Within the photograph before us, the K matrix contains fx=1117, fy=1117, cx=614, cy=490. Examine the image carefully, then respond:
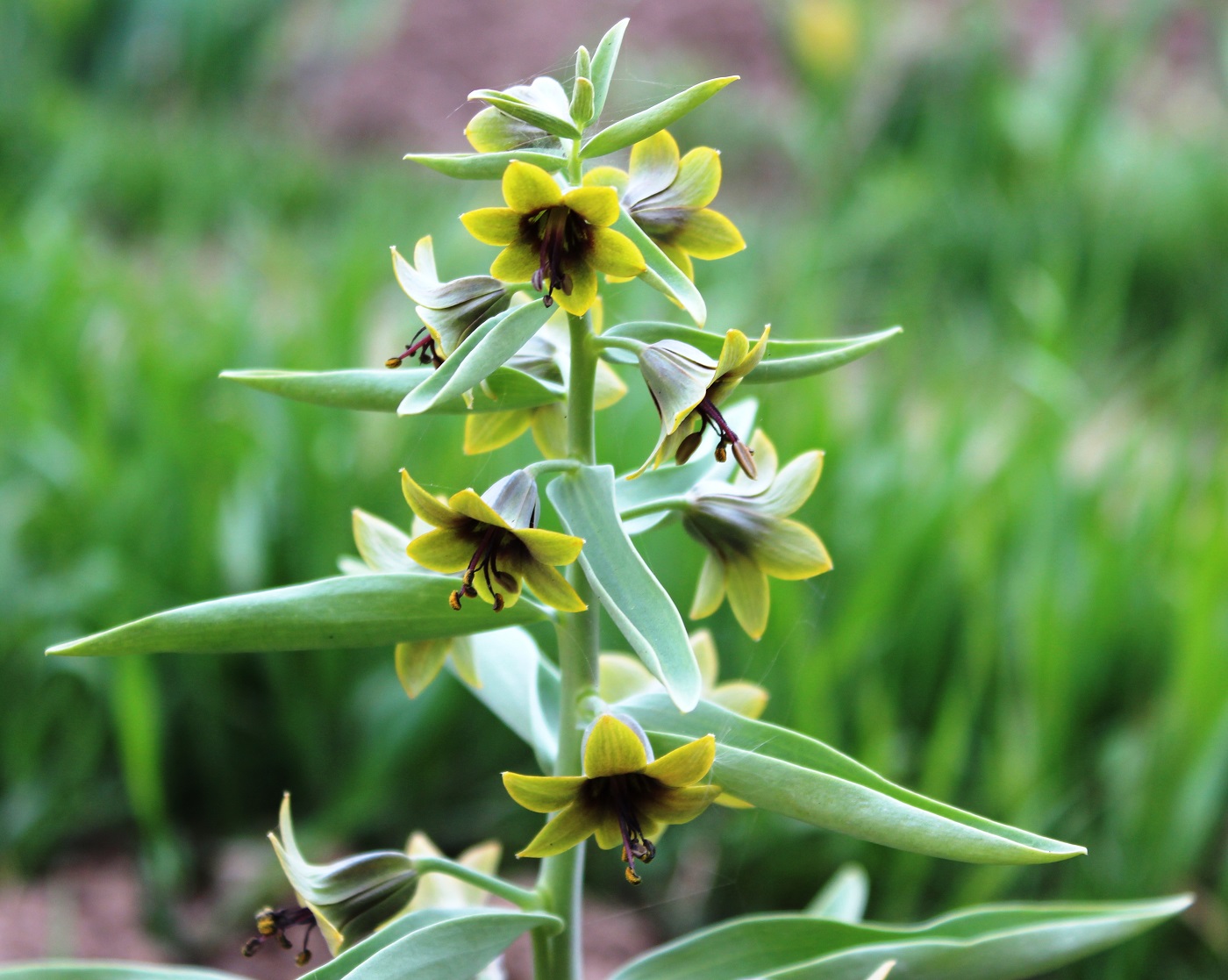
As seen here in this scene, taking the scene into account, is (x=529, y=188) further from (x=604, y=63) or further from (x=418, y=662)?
(x=418, y=662)

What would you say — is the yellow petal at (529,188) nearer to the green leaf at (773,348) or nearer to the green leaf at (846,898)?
the green leaf at (773,348)

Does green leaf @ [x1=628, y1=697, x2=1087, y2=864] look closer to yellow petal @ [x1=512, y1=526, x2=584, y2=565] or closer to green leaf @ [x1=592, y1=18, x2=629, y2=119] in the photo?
yellow petal @ [x1=512, y1=526, x2=584, y2=565]

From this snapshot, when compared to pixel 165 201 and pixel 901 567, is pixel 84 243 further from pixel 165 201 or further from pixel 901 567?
pixel 901 567

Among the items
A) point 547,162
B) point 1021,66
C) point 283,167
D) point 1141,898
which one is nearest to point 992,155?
point 1021,66

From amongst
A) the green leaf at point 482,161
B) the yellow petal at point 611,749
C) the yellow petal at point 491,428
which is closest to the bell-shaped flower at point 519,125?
the green leaf at point 482,161

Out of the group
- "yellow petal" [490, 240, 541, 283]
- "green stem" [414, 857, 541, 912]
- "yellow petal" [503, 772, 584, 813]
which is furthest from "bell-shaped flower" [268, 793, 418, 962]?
"yellow petal" [490, 240, 541, 283]

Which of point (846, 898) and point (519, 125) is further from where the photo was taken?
point (846, 898)

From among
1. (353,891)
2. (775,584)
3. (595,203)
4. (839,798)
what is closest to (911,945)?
(839,798)
